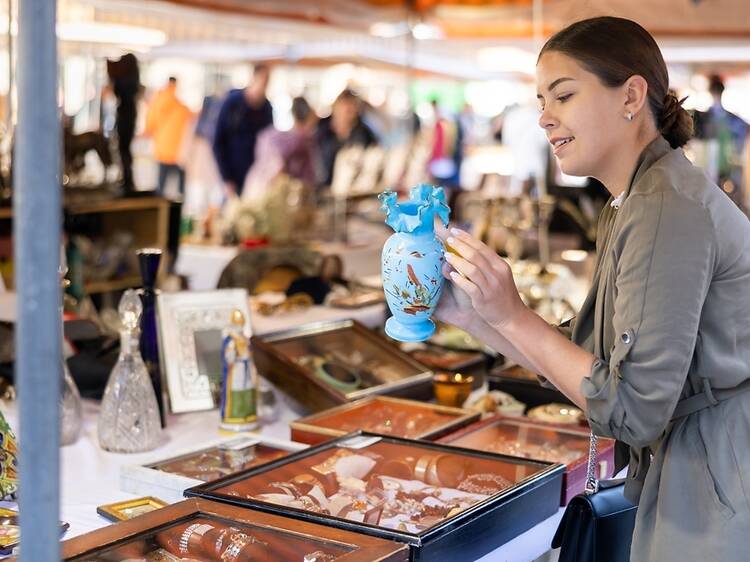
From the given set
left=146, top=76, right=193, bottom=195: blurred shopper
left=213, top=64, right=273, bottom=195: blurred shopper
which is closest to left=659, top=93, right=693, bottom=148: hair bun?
left=213, top=64, right=273, bottom=195: blurred shopper

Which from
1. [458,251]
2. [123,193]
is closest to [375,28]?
[123,193]

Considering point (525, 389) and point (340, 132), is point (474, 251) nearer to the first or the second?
point (525, 389)

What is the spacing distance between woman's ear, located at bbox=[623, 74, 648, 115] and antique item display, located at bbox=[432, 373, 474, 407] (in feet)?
4.25

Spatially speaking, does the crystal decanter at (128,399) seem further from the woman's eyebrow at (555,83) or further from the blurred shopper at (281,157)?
the blurred shopper at (281,157)

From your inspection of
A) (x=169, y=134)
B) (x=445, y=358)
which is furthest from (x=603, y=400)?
(x=169, y=134)

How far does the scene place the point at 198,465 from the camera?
2100mm

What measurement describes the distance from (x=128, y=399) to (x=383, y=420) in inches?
23.0

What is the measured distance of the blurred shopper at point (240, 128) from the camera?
389 inches

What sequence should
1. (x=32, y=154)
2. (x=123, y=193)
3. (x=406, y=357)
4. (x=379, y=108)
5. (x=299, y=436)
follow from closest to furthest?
(x=32, y=154)
(x=299, y=436)
(x=406, y=357)
(x=123, y=193)
(x=379, y=108)

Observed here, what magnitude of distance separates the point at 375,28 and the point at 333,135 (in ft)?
7.88

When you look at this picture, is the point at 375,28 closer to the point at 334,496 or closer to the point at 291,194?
the point at 291,194

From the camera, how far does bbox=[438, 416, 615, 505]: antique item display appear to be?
223 centimetres

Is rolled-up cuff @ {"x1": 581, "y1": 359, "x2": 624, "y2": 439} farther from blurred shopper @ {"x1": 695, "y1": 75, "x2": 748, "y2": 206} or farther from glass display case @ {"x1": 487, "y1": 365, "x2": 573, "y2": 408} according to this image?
blurred shopper @ {"x1": 695, "y1": 75, "x2": 748, "y2": 206}

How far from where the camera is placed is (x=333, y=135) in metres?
11.1
